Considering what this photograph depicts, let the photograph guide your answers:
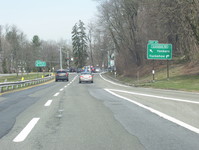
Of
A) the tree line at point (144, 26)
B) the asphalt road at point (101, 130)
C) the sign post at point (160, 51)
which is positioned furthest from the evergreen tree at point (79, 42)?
the asphalt road at point (101, 130)

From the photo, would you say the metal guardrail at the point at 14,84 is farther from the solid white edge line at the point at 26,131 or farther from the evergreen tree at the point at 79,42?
the evergreen tree at the point at 79,42

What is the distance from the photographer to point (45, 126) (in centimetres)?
726

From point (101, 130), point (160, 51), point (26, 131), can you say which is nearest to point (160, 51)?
point (160, 51)

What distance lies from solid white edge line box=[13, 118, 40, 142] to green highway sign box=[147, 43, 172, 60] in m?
23.6

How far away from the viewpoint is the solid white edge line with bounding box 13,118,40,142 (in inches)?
232

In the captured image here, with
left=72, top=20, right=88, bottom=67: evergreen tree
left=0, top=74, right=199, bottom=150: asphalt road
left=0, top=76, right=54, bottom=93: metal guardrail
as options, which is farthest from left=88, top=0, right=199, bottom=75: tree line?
left=72, top=20, right=88, bottom=67: evergreen tree

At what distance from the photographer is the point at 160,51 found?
1183 inches

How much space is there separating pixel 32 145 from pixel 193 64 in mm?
30304

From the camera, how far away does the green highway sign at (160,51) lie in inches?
1178

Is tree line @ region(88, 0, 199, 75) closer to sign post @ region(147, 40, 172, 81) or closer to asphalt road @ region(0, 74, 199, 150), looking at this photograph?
sign post @ region(147, 40, 172, 81)

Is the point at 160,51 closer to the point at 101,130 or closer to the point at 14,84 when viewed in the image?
the point at 14,84

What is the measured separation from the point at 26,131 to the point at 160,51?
82.6 ft

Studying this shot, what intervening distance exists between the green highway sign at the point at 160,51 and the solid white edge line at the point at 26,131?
23.6 metres

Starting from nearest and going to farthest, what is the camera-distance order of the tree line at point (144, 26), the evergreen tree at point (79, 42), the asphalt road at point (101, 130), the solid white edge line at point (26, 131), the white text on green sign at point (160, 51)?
1. the asphalt road at point (101, 130)
2. the solid white edge line at point (26, 131)
3. the tree line at point (144, 26)
4. the white text on green sign at point (160, 51)
5. the evergreen tree at point (79, 42)
